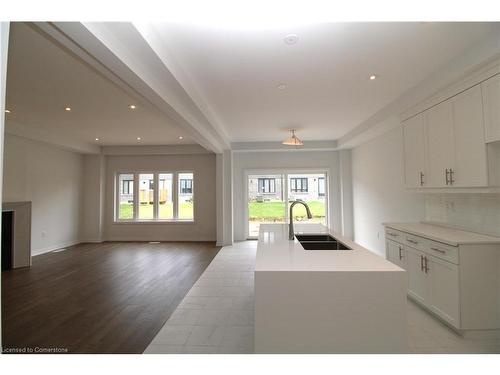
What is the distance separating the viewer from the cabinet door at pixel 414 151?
3.28 meters

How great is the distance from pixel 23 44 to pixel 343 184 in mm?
6716

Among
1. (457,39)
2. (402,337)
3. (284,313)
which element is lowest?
(402,337)

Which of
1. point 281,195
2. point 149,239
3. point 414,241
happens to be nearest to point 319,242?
point 414,241

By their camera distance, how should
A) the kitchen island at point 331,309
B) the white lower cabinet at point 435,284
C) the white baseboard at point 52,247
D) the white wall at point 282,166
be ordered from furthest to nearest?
the white wall at point 282,166, the white baseboard at point 52,247, the white lower cabinet at point 435,284, the kitchen island at point 331,309

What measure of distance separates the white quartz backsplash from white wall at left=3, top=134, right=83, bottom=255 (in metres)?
7.66

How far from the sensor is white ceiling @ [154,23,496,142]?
2189 millimetres

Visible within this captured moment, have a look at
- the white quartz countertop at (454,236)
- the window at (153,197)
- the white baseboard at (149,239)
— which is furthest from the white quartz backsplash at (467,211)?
the window at (153,197)

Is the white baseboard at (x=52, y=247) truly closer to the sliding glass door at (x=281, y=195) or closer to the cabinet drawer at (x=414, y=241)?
the sliding glass door at (x=281, y=195)

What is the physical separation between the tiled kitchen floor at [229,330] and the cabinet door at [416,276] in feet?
0.54

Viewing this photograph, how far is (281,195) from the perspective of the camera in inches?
294
